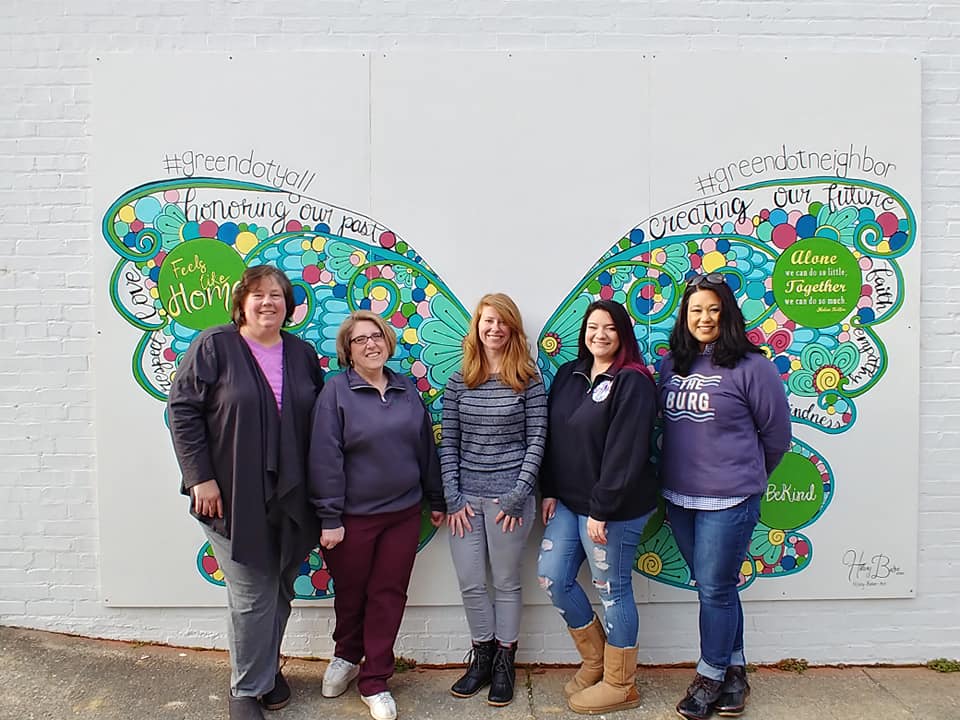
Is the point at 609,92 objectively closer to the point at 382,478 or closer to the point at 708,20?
the point at 708,20

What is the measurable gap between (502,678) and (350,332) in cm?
163

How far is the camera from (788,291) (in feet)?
11.6

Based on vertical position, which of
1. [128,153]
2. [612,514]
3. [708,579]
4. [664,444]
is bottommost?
[708,579]

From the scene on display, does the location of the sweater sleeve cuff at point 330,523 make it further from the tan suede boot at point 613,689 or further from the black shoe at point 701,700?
the black shoe at point 701,700

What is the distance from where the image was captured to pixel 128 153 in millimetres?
3463

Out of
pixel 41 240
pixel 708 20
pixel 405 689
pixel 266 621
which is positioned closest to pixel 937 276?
pixel 708 20

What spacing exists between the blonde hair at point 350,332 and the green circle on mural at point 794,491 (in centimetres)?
190

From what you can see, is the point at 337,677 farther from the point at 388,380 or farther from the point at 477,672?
the point at 388,380

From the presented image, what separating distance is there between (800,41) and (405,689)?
3.50 m

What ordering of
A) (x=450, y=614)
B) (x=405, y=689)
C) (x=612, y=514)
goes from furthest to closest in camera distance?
(x=450, y=614) < (x=405, y=689) < (x=612, y=514)

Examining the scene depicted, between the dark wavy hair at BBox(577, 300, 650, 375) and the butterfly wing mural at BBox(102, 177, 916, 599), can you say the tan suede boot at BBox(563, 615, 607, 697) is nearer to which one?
the butterfly wing mural at BBox(102, 177, 916, 599)

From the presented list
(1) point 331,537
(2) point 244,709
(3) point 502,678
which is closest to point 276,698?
(2) point 244,709

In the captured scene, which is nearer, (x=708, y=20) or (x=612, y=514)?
(x=612, y=514)
